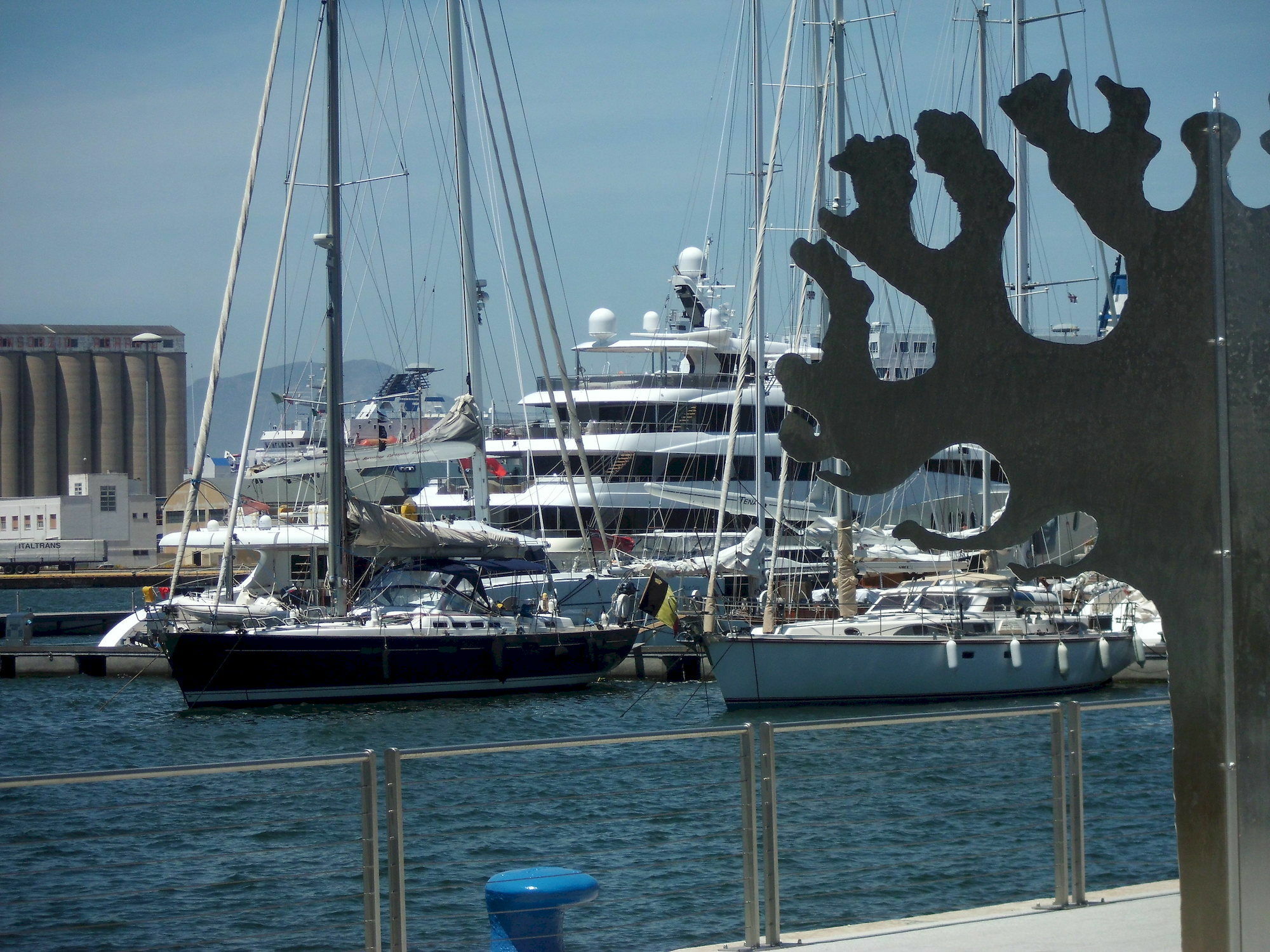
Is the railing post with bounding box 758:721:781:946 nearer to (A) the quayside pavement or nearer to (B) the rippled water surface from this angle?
(A) the quayside pavement

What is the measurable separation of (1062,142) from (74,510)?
3891 inches

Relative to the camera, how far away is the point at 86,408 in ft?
409

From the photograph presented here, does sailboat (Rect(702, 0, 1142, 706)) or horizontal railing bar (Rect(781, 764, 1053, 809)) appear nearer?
horizontal railing bar (Rect(781, 764, 1053, 809))

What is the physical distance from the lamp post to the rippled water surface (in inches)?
4127

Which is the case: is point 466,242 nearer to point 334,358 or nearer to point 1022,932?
point 334,358

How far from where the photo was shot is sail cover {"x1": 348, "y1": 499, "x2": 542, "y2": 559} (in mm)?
25656

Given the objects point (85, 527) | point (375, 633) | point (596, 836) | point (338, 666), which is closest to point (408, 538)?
point (375, 633)

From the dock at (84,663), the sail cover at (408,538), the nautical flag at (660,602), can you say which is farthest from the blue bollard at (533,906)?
the dock at (84,663)

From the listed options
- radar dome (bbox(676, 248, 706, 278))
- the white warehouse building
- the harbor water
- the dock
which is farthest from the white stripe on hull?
the white warehouse building

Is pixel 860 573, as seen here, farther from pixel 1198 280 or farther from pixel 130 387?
pixel 130 387

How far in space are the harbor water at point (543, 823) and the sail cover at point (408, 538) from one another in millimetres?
A: 2807

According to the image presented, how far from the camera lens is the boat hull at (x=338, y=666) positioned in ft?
79.2

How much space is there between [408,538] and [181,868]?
12.8 metres

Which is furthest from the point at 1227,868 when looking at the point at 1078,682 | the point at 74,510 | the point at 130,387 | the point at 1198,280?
the point at 130,387
